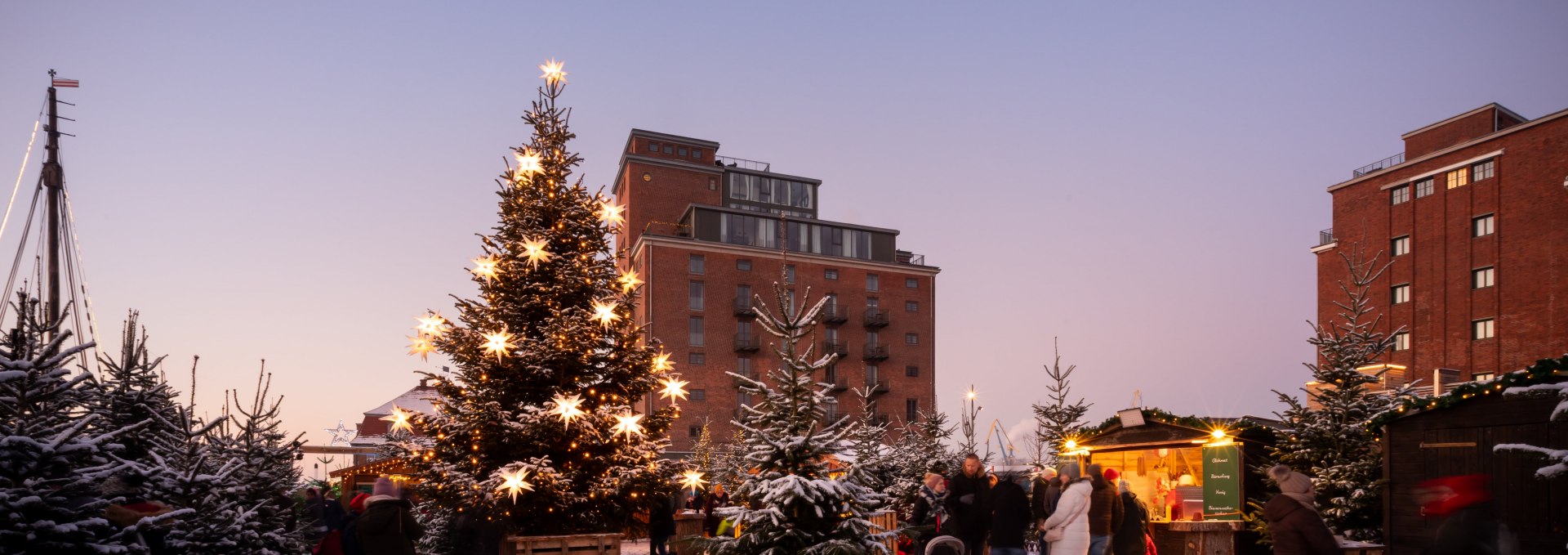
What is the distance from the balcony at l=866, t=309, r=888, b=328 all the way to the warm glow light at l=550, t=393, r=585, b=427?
2475 inches

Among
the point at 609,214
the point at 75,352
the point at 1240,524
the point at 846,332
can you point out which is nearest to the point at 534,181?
the point at 609,214

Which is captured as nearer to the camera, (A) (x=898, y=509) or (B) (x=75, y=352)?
(B) (x=75, y=352)

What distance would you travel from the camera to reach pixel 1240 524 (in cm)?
1566

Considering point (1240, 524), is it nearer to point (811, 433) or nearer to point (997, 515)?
point (997, 515)

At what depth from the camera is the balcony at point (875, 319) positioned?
75938 millimetres

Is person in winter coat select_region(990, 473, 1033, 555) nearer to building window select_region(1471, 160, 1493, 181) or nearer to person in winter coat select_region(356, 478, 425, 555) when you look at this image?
person in winter coat select_region(356, 478, 425, 555)

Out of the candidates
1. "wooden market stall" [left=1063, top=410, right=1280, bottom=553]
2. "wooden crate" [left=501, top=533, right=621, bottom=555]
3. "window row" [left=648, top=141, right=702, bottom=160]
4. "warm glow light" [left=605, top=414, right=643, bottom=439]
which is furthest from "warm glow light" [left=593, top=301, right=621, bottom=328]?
"window row" [left=648, top=141, right=702, bottom=160]

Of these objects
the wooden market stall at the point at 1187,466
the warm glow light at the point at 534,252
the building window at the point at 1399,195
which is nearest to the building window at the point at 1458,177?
the building window at the point at 1399,195

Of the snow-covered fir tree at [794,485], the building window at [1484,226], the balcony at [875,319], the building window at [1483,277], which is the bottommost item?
the snow-covered fir tree at [794,485]

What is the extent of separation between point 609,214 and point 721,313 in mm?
55664

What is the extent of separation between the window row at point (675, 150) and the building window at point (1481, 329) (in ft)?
168

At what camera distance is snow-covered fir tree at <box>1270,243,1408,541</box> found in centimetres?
1362

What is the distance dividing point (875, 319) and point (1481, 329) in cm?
3796

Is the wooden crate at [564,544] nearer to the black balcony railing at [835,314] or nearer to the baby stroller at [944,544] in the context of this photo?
the baby stroller at [944,544]
